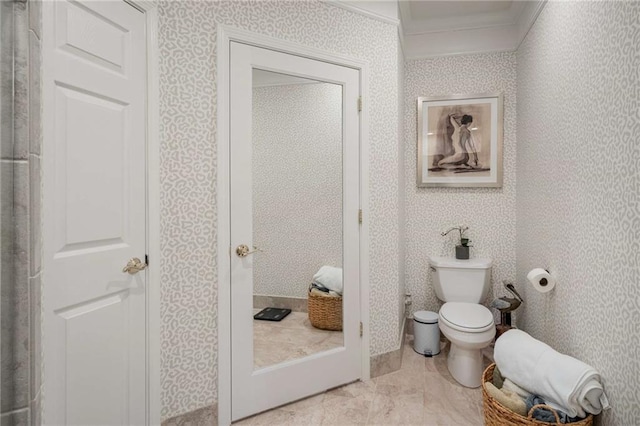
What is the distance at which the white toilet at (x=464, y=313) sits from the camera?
2.21 metres

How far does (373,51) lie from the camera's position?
7.61ft

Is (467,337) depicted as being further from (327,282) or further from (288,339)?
(288,339)

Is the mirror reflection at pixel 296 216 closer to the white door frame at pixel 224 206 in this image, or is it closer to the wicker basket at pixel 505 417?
the white door frame at pixel 224 206

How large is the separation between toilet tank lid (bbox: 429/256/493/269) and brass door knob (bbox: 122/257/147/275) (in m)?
2.08

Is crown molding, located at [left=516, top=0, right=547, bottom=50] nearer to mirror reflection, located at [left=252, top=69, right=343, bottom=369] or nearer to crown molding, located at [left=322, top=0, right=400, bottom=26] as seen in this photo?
crown molding, located at [left=322, top=0, right=400, bottom=26]

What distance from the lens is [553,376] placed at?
1433 mm

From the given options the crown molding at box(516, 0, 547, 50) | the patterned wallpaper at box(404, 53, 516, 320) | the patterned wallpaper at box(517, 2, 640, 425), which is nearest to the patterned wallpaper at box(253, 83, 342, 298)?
the patterned wallpaper at box(404, 53, 516, 320)

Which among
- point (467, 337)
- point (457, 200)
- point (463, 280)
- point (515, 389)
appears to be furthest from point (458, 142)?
point (515, 389)

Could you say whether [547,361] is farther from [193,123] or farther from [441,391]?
[193,123]

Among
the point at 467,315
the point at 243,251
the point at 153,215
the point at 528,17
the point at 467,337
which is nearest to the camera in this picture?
the point at 153,215

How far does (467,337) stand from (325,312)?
877mm

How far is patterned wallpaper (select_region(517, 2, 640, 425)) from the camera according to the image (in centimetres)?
122

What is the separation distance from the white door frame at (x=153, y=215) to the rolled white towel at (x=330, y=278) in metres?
0.90

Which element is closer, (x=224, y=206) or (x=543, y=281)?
(x=224, y=206)
